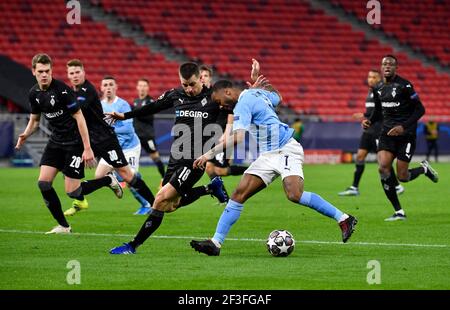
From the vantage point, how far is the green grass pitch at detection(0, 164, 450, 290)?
9422mm

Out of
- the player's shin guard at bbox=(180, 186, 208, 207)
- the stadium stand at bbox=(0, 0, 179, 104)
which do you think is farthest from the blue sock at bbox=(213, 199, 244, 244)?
the stadium stand at bbox=(0, 0, 179, 104)

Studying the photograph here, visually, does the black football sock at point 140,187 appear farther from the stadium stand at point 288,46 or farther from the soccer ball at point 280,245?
the stadium stand at point 288,46

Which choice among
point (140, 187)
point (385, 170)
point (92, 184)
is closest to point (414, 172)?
point (385, 170)

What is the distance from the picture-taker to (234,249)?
12023 millimetres

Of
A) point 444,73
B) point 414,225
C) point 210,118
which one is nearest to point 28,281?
point 210,118

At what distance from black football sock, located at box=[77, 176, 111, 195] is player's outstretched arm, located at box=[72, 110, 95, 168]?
2315mm

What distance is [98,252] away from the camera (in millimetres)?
11672

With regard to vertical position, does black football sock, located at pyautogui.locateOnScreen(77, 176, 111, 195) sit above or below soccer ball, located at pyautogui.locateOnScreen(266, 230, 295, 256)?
below

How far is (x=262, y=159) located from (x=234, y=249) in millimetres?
1197

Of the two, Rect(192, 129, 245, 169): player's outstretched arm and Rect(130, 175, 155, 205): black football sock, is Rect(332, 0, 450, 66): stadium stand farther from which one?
Rect(192, 129, 245, 169): player's outstretched arm

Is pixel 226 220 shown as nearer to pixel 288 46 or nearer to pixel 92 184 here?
pixel 92 184

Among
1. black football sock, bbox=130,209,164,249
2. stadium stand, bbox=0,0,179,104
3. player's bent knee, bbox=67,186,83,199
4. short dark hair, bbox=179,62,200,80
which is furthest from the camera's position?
stadium stand, bbox=0,0,179,104

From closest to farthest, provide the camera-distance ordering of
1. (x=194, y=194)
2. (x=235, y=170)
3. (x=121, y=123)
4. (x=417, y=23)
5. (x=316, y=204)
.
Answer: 1. (x=316, y=204)
2. (x=194, y=194)
3. (x=121, y=123)
4. (x=235, y=170)
5. (x=417, y=23)

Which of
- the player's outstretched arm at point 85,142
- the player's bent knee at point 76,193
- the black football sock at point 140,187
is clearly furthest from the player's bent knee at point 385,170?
the player's outstretched arm at point 85,142
